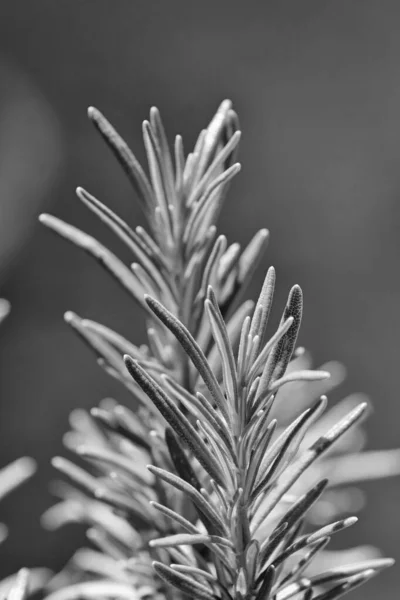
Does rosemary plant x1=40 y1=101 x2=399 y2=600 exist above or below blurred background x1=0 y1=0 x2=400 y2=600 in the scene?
below

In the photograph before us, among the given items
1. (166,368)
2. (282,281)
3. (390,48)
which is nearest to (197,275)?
(166,368)

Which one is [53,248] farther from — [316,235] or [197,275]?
[197,275]

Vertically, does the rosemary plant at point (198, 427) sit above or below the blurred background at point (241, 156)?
below

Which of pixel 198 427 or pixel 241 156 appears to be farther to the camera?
pixel 241 156

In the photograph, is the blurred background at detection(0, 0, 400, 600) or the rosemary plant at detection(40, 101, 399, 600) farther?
the blurred background at detection(0, 0, 400, 600)
